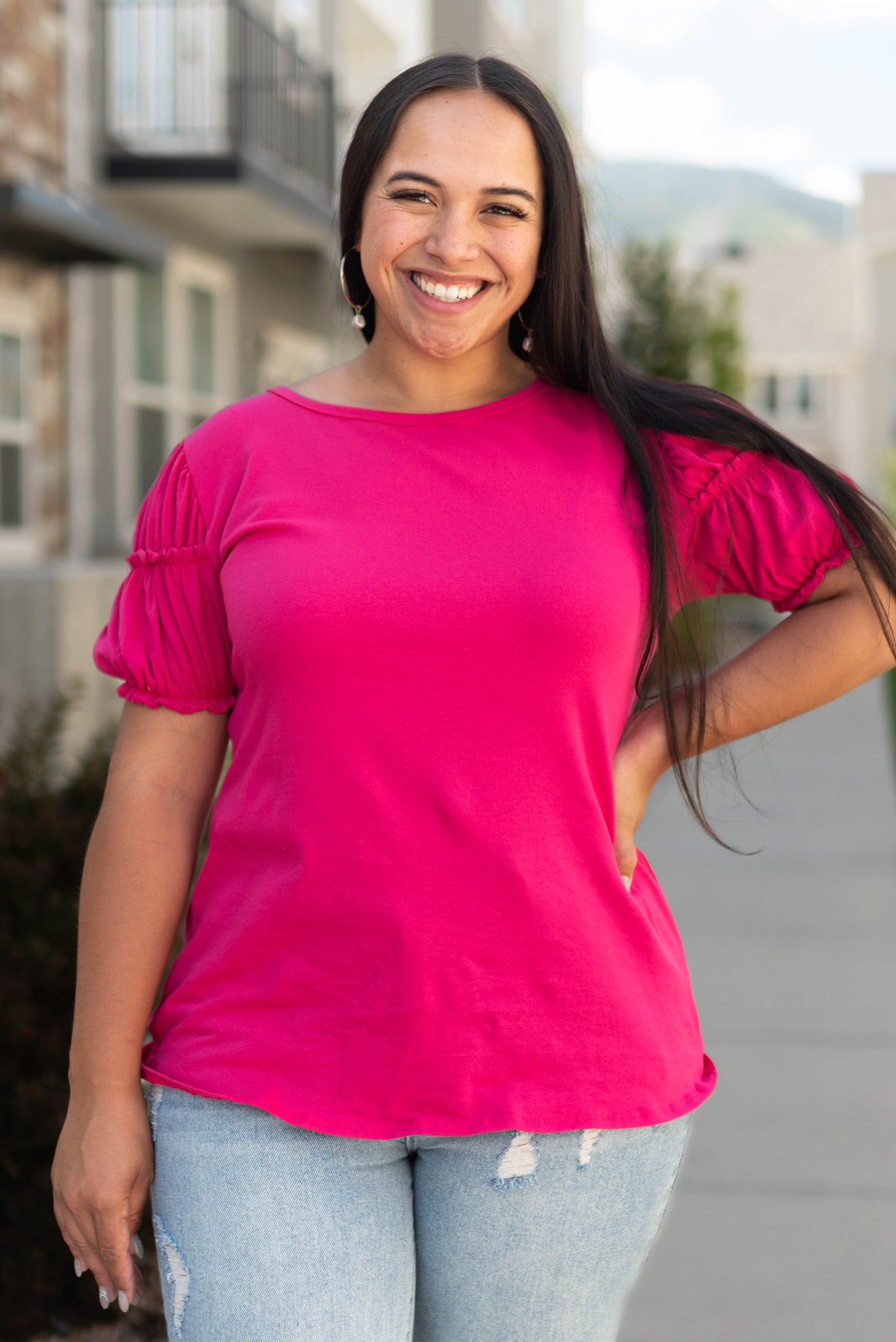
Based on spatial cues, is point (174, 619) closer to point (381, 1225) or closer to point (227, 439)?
point (227, 439)

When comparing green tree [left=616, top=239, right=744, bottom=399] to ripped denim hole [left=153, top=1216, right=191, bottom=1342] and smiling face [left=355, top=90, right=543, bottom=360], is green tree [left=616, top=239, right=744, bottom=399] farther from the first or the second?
ripped denim hole [left=153, top=1216, right=191, bottom=1342]

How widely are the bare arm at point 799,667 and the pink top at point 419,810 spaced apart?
0.64 ft

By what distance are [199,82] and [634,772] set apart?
10.5 m

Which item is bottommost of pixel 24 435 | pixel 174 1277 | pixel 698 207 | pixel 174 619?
pixel 174 1277

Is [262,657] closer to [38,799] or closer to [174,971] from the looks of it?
[174,971]

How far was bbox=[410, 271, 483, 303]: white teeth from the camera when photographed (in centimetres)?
186

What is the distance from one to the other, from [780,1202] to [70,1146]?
264 cm

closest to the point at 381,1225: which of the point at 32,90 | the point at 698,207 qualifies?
the point at 32,90

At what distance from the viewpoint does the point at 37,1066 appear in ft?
10.5

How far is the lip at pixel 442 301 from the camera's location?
185 cm

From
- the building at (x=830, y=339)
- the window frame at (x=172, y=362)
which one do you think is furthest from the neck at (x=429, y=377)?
the building at (x=830, y=339)

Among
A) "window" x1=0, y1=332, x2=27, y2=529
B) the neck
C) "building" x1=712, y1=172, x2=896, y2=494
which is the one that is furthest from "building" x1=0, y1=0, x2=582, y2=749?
"building" x1=712, y1=172, x2=896, y2=494

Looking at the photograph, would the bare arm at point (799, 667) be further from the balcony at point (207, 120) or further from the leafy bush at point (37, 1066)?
the balcony at point (207, 120)

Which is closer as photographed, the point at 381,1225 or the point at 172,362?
the point at 381,1225
